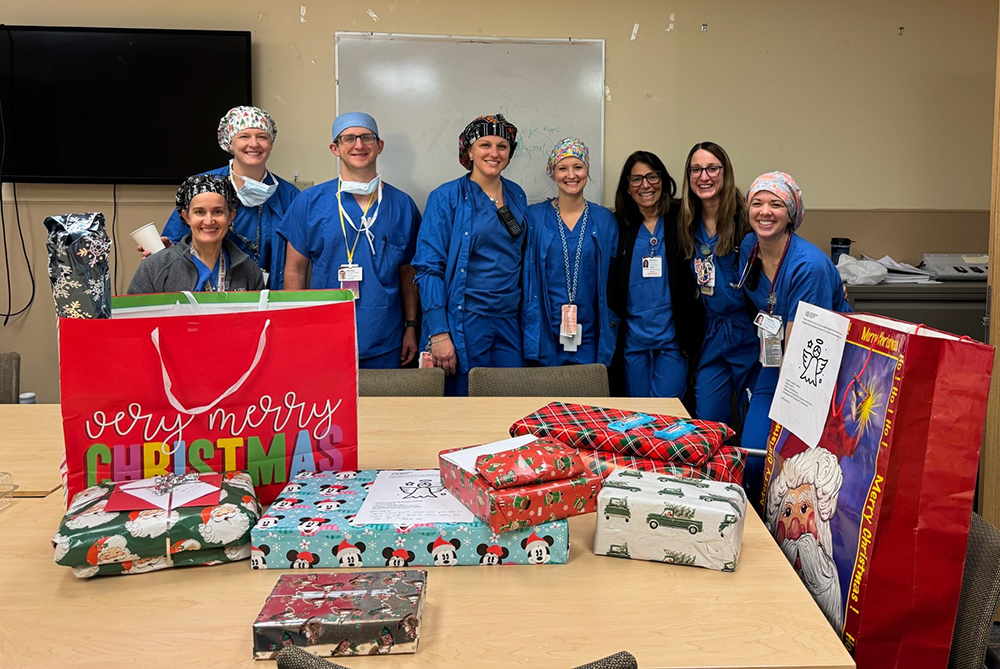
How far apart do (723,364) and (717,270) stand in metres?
0.40

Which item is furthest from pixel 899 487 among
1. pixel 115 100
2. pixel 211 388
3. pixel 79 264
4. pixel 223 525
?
pixel 115 100

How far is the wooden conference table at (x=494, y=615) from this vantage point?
94 centimetres

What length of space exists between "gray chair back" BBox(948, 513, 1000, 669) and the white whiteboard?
3.14m

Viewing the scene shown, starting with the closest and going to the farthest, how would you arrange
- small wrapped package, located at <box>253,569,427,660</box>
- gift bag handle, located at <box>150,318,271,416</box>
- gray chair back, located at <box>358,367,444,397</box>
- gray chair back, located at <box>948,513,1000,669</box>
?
small wrapped package, located at <box>253,569,427,660</box> < gray chair back, located at <box>948,513,1000,669</box> < gift bag handle, located at <box>150,318,271,416</box> < gray chair back, located at <box>358,367,444,397</box>

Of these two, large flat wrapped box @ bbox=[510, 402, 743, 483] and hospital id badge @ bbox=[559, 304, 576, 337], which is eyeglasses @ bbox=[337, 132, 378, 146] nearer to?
hospital id badge @ bbox=[559, 304, 576, 337]

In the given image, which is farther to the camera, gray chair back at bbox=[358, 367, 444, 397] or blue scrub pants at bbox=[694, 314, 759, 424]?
blue scrub pants at bbox=[694, 314, 759, 424]

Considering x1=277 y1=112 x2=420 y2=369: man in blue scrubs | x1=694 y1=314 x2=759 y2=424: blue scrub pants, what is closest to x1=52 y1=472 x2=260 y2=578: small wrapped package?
x1=277 y1=112 x2=420 y2=369: man in blue scrubs

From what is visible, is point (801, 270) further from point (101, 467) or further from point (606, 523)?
point (101, 467)

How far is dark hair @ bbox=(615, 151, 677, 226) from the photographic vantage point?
3318 mm

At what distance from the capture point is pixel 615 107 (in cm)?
399

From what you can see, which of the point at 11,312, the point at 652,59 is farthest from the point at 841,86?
the point at 11,312

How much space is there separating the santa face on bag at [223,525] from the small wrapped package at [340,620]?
19 centimetres

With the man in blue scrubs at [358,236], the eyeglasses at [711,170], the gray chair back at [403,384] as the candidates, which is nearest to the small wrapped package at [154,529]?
the gray chair back at [403,384]

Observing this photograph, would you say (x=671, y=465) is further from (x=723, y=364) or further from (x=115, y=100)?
→ (x=115, y=100)
